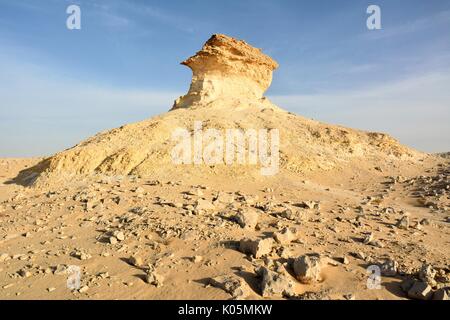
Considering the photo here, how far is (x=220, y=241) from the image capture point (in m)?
6.93

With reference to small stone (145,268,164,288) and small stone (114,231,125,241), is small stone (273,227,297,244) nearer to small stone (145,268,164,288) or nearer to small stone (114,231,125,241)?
small stone (145,268,164,288)

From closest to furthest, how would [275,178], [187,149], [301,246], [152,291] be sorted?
[152,291]
[301,246]
[275,178]
[187,149]

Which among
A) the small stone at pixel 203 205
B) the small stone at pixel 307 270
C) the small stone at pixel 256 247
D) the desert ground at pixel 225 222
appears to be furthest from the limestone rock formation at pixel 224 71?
the small stone at pixel 307 270

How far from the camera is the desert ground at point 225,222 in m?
5.74

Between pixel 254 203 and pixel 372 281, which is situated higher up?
Result: pixel 254 203

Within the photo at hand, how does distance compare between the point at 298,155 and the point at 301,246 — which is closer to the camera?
the point at 301,246

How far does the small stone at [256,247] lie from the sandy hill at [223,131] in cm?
528

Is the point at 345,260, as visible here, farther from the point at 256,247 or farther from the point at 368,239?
the point at 256,247

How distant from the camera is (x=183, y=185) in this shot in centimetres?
1068
